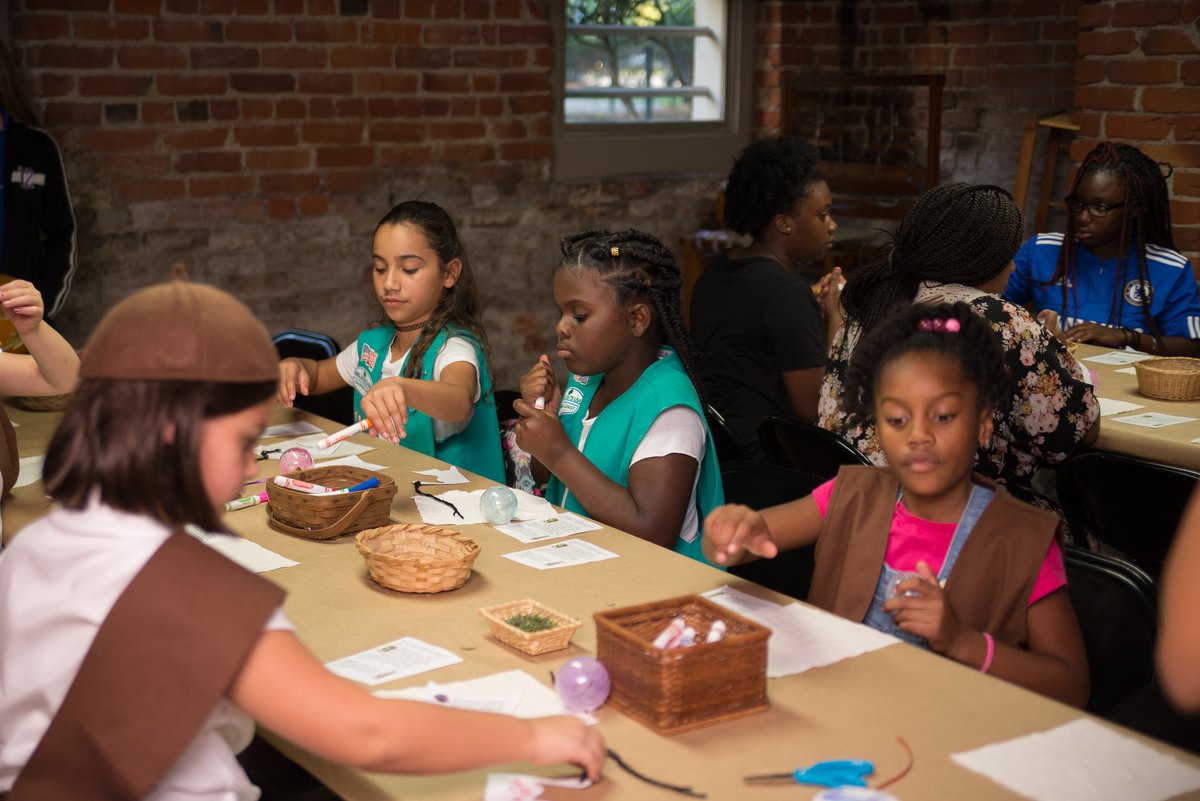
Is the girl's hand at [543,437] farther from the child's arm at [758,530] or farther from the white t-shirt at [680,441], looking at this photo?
the child's arm at [758,530]

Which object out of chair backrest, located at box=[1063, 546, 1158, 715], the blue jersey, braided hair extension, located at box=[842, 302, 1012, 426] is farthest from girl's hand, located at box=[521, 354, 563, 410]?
the blue jersey

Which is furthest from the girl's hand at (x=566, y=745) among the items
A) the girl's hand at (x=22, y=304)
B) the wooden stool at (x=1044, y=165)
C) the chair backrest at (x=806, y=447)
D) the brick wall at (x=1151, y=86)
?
the wooden stool at (x=1044, y=165)

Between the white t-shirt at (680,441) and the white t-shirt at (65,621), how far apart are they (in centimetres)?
→ 125

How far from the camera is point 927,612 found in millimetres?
1823

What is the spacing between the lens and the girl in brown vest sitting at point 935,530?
6.17 feet

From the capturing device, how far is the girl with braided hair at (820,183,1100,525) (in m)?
2.93

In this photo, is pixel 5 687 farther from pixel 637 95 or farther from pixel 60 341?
pixel 637 95

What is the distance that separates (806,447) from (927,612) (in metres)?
1.12

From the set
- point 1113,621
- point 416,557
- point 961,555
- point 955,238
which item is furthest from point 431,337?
point 1113,621

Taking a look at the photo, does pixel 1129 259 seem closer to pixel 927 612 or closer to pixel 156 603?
pixel 927 612

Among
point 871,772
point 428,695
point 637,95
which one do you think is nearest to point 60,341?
point 428,695

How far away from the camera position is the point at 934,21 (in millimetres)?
6559

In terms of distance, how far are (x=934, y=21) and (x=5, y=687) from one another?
6.14m

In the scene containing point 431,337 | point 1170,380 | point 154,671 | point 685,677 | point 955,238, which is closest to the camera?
point 154,671
